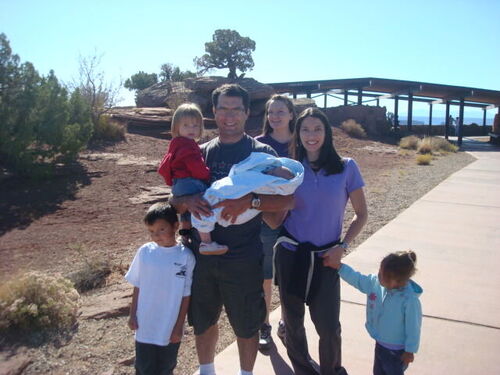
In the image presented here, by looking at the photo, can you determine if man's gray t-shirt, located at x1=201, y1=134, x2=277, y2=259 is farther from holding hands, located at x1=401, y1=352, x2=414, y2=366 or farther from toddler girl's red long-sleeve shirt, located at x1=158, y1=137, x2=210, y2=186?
holding hands, located at x1=401, y1=352, x2=414, y2=366

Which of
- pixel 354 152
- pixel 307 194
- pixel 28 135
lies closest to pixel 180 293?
pixel 307 194

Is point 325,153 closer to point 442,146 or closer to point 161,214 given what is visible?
point 161,214

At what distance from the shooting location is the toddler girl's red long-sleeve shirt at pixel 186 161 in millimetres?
2836

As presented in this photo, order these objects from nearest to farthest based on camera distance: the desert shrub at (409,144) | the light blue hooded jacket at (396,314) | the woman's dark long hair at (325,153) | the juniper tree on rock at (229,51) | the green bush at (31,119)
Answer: the light blue hooded jacket at (396,314) → the woman's dark long hair at (325,153) → the green bush at (31,119) → the desert shrub at (409,144) → the juniper tree on rock at (229,51)

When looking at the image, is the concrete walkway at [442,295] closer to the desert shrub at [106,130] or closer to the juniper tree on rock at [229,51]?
the desert shrub at [106,130]

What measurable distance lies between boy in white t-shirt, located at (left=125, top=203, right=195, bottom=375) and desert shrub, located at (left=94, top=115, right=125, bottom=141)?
11558 millimetres

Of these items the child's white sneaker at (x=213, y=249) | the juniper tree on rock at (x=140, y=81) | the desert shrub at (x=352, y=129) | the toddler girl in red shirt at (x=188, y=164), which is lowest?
the desert shrub at (x=352, y=129)

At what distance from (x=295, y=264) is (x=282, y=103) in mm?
1525

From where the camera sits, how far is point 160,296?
280 cm

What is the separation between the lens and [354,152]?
1889cm

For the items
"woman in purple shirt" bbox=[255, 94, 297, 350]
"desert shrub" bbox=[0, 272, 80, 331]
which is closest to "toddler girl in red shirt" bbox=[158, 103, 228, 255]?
"woman in purple shirt" bbox=[255, 94, 297, 350]

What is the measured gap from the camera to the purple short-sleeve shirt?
9.75 ft

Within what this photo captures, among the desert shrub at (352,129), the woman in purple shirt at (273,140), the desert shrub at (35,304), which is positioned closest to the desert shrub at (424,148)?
the desert shrub at (352,129)

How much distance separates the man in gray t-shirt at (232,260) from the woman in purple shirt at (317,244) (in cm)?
23
